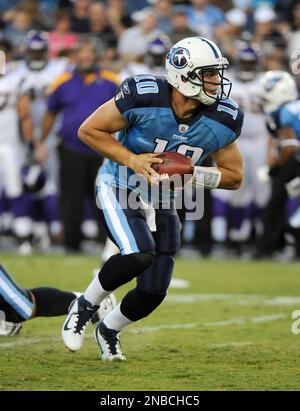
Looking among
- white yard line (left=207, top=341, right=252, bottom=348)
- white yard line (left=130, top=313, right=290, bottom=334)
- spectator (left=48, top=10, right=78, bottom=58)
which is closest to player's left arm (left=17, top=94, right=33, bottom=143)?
spectator (left=48, top=10, right=78, bottom=58)

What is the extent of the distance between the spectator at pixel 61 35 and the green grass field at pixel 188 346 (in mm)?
3657

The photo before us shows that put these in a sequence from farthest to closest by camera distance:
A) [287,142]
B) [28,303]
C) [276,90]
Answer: [276,90] → [287,142] → [28,303]

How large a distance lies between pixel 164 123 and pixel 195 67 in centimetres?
31

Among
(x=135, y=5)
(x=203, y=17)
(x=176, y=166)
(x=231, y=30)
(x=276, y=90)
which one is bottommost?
(x=176, y=166)

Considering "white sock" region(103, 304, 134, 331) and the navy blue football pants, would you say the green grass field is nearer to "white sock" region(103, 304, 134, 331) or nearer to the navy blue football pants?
"white sock" region(103, 304, 134, 331)

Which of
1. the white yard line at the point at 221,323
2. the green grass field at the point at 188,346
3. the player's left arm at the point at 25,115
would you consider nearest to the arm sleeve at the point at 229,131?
the green grass field at the point at 188,346

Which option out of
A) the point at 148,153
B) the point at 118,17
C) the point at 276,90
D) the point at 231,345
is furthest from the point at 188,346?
the point at 118,17

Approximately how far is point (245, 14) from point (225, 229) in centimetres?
309

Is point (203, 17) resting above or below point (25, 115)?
above

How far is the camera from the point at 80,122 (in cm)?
1042

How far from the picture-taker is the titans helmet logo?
5.25 m

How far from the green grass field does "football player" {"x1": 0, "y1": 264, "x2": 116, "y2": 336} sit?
0.16 m

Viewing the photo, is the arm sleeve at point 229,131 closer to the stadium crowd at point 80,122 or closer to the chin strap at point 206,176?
the chin strap at point 206,176

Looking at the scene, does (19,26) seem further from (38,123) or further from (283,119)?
(283,119)
